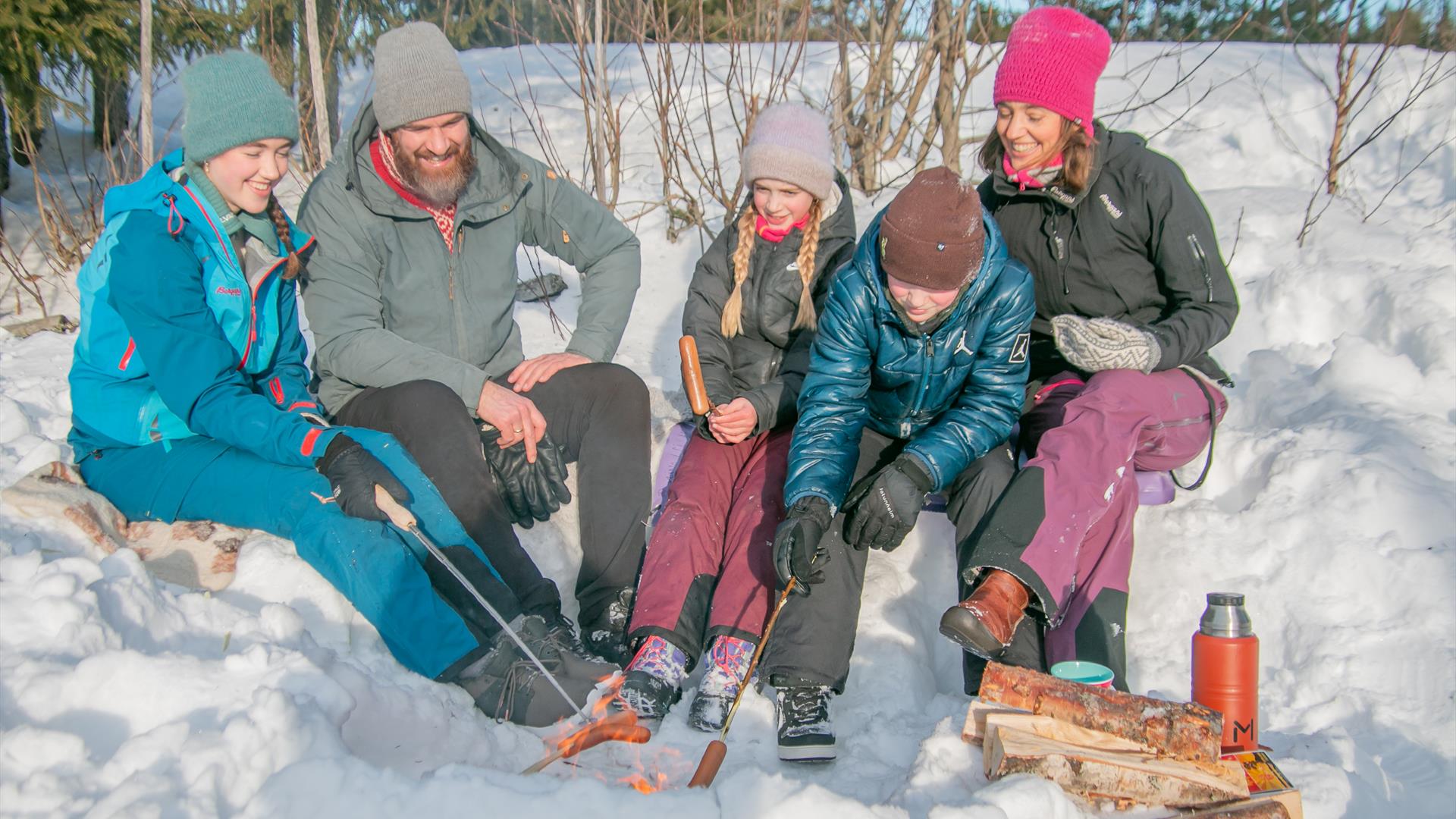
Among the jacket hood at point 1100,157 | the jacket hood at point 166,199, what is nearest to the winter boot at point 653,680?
the jacket hood at point 166,199

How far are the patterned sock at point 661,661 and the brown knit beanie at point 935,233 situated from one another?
1.25 meters

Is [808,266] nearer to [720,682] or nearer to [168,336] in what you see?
[720,682]

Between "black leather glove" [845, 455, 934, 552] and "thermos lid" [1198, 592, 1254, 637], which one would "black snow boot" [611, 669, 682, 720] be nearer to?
"black leather glove" [845, 455, 934, 552]

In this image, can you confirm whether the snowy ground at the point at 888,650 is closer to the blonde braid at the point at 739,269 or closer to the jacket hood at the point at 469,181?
the blonde braid at the point at 739,269

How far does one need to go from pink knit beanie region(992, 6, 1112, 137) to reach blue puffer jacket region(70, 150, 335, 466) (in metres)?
2.40

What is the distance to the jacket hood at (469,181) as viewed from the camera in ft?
11.2

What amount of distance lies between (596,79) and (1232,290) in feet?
11.8

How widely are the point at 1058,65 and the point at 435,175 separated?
2049 millimetres

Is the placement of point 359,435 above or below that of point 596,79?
below

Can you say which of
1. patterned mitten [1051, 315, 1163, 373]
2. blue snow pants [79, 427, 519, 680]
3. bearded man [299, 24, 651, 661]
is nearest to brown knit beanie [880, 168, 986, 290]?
patterned mitten [1051, 315, 1163, 373]

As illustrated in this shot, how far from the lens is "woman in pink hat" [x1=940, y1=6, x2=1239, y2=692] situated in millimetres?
2811

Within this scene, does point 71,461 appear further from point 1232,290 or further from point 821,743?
point 1232,290

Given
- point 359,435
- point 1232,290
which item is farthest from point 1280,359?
point 359,435

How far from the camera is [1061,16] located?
333 cm
